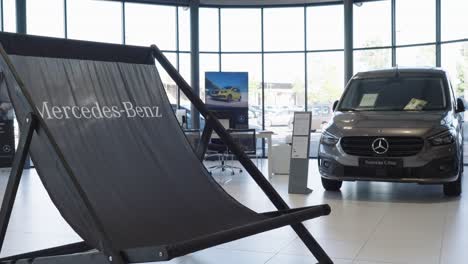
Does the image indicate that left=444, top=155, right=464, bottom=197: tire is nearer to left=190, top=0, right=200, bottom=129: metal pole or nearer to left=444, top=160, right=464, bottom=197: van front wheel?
left=444, top=160, right=464, bottom=197: van front wheel

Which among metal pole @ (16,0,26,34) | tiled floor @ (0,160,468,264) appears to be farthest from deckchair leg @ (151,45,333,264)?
metal pole @ (16,0,26,34)

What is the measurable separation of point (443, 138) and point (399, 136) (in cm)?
46

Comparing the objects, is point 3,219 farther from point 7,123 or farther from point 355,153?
point 7,123

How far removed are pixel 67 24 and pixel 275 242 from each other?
918cm

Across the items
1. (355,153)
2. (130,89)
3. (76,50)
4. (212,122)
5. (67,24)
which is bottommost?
(355,153)

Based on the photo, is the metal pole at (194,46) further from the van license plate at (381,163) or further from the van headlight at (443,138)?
the van headlight at (443,138)

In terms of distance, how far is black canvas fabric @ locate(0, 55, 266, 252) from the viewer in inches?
102

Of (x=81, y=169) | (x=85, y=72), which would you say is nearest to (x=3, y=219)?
(x=81, y=169)

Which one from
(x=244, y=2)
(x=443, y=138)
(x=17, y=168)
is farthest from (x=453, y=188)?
(x=244, y=2)

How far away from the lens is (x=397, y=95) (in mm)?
6230

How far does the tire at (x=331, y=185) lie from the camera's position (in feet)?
20.6

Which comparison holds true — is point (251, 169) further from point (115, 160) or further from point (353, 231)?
point (353, 231)

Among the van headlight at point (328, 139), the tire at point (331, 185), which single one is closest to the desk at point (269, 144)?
the tire at point (331, 185)

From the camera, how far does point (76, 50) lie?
3.22 metres
